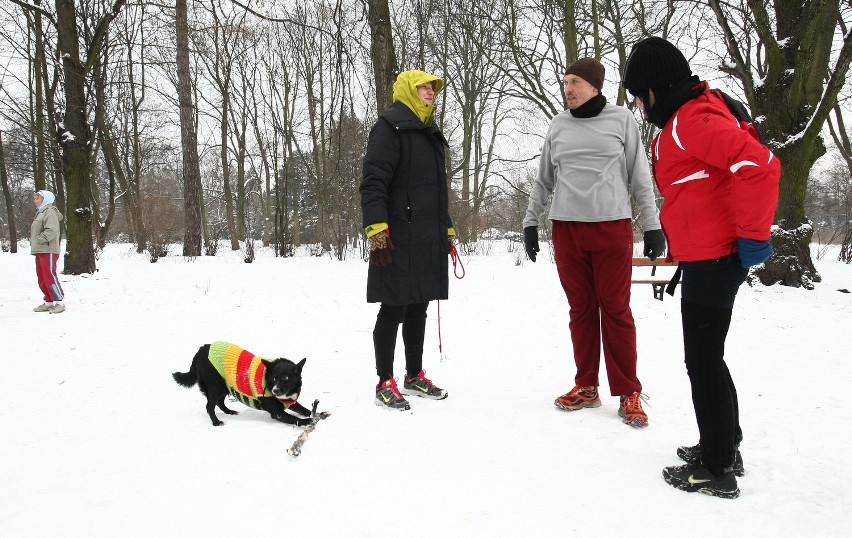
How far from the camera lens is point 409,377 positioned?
330 centimetres

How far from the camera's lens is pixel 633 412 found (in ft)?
8.96

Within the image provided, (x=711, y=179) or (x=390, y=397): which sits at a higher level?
(x=711, y=179)

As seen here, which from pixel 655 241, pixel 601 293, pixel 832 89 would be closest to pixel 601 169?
pixel 655 241

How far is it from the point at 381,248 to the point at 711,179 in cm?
165

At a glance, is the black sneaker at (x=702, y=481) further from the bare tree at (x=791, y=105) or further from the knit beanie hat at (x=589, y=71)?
the bare tree at (x=791, y=105)

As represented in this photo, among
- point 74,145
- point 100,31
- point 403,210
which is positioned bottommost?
point 403,210

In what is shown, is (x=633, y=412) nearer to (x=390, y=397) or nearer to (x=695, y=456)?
(x=695, y=456)

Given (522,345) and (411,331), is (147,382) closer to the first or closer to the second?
(411,331)

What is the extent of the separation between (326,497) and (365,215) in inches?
A: 60.7

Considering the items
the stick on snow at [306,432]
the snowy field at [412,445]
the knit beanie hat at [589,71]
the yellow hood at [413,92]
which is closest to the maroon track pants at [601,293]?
the snowy field at [412,445]

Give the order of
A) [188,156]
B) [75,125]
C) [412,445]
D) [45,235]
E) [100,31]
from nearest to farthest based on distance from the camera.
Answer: [412,445] < [45,235] < [100,31] < [75,125] < [188,156]

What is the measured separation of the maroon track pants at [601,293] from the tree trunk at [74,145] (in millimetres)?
9453

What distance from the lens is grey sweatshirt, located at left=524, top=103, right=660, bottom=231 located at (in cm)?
282

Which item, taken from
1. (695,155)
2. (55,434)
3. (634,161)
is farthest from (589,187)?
(55,434)
